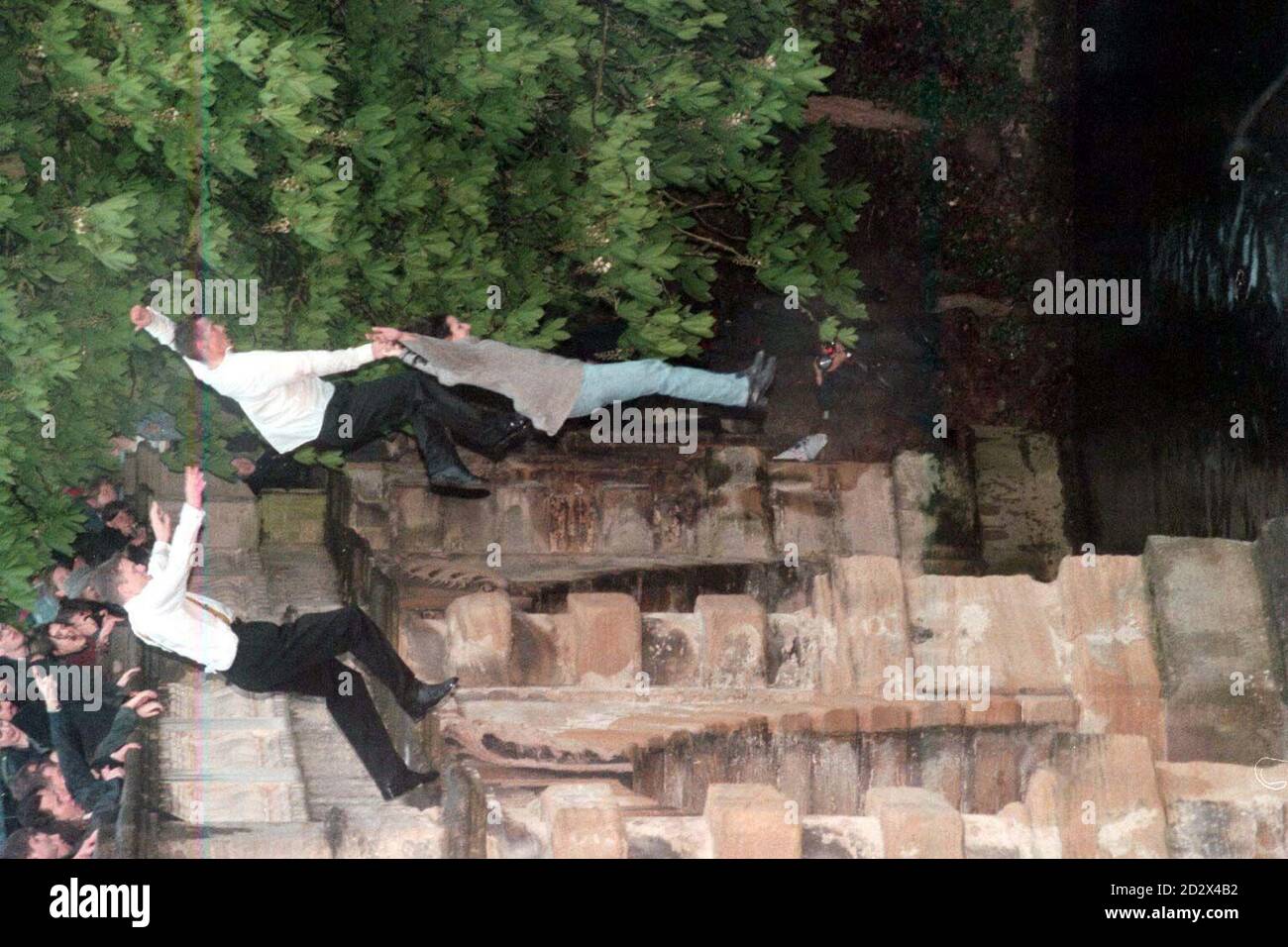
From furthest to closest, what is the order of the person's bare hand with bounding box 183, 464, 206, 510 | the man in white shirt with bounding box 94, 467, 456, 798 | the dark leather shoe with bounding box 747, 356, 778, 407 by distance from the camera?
the dark leather shoe with bounding box 747, 356, 778, 407
the man in white shirt with bounding box 94, 467, 456, 798
the person's bare hand with bounding box 183, 464, 206, 510

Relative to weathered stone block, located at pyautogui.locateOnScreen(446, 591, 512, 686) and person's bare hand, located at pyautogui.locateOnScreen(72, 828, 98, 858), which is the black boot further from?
person's bare hand, located at pyautogui.locateOnScreen(72, 828, 98, 858)

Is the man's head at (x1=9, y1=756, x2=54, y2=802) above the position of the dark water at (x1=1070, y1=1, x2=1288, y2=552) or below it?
below

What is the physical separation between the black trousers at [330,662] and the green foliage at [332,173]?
1365 millimetres

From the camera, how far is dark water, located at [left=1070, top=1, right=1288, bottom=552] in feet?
36.1

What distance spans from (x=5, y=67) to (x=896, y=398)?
24.0 ft

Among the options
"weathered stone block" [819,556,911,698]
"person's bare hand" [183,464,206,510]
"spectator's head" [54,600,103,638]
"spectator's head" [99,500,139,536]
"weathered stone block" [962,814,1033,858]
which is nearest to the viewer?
"weathered stone block" [962,814,1033,858]

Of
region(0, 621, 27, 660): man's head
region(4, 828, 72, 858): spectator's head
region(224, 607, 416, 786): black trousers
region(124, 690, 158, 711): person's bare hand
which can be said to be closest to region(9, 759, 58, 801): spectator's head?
region(4, 828, 72, 858): spectator's head

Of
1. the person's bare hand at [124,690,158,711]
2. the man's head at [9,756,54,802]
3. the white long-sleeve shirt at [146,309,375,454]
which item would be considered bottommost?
the man's head at [9,756,54,802]

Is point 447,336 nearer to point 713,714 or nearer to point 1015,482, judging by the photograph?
point 713,714

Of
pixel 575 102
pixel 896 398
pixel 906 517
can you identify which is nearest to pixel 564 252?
pixel 575 102

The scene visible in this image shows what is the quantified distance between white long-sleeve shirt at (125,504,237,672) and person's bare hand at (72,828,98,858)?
1.04 m

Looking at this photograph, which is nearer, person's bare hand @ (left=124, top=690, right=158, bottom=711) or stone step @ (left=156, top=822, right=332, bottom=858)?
stone step @ (left=156, top=822, right=332, bottom=858)

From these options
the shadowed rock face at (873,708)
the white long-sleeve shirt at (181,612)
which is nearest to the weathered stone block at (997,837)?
the shadowed rock face at (873,708)

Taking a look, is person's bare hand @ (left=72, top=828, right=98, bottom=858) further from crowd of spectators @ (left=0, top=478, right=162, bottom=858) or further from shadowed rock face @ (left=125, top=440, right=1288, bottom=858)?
shadowed rock face @ (left=125, top=440, right=1288, bottom=858)
